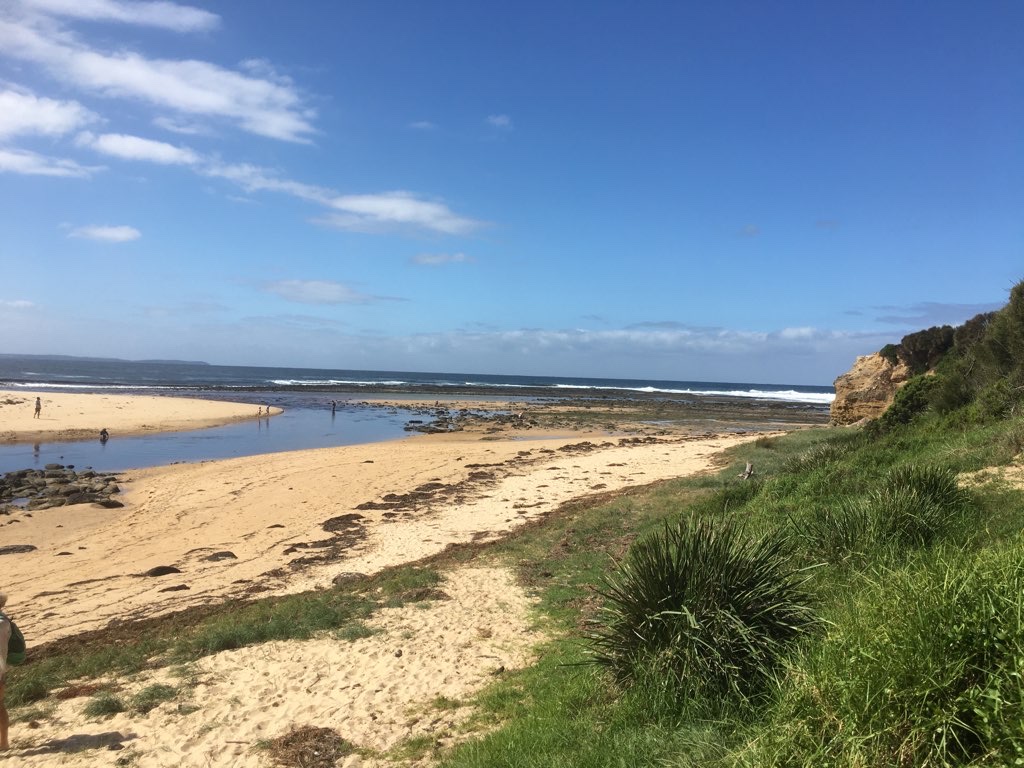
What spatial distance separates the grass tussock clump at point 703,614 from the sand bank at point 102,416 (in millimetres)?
35300

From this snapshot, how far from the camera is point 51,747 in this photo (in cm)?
590

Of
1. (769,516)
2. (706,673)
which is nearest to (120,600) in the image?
(706,673)

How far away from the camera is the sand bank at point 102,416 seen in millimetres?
33719

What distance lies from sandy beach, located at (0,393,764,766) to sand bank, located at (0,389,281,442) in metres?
14.1

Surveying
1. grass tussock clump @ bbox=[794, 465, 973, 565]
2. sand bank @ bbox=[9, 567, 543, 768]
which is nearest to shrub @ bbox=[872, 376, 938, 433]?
grass tussock clump @ bbox=[794, 465, 973, 565]

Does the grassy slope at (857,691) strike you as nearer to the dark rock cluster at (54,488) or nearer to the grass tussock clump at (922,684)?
the grass tussock clump at (922,684)

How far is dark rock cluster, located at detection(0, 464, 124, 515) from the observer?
717 inches

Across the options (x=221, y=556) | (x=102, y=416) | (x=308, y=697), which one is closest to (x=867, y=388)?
(x=221, y=556)

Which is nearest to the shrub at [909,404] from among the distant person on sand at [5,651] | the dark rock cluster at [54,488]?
the distant person on sand at [5,651]

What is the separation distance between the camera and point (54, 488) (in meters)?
20.0

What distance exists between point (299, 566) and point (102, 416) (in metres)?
35.6

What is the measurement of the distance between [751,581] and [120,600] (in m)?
10.3

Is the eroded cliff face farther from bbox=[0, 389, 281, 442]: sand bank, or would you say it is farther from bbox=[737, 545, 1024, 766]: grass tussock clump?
bbox=[0, 389, 281, 442]: sand bank

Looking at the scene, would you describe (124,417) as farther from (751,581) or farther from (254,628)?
(751,581)
